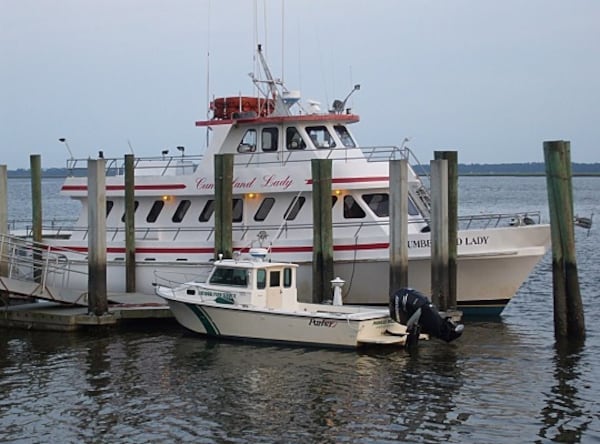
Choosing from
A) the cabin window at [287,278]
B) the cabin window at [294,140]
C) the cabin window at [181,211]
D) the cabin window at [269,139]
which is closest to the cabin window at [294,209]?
the cabin window at [294,140]

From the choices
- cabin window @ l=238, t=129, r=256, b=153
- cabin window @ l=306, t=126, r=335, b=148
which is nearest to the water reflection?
cabin window @ l=306, t=126, r=335, b=148

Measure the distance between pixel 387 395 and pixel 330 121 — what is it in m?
9.25

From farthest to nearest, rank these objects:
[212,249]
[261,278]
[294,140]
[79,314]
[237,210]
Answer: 1. [294,140]
2. [237,210]
3. [212,249]
4. [79,314]
5. [261,278]

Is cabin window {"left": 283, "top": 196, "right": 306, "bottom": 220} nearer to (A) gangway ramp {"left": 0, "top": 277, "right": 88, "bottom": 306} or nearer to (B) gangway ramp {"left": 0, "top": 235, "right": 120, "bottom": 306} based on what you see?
(B) gangway ramp {"left": 0, "top": 235, "right": 120, "bottom": 306}

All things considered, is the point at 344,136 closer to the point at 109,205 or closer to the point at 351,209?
the point at 351,209

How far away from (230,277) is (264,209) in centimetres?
346

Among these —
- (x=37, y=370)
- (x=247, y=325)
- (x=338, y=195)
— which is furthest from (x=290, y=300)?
(x=37, y=370)

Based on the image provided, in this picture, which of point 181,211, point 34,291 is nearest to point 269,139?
point 181,211

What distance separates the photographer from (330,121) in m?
23.2

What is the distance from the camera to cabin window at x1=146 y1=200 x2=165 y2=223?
23.7 meters

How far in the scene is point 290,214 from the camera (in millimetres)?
22516

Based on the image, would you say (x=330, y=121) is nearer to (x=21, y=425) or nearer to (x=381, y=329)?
(x=381, y=329)

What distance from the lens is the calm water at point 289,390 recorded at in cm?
1376

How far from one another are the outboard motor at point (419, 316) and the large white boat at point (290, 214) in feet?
10.1
